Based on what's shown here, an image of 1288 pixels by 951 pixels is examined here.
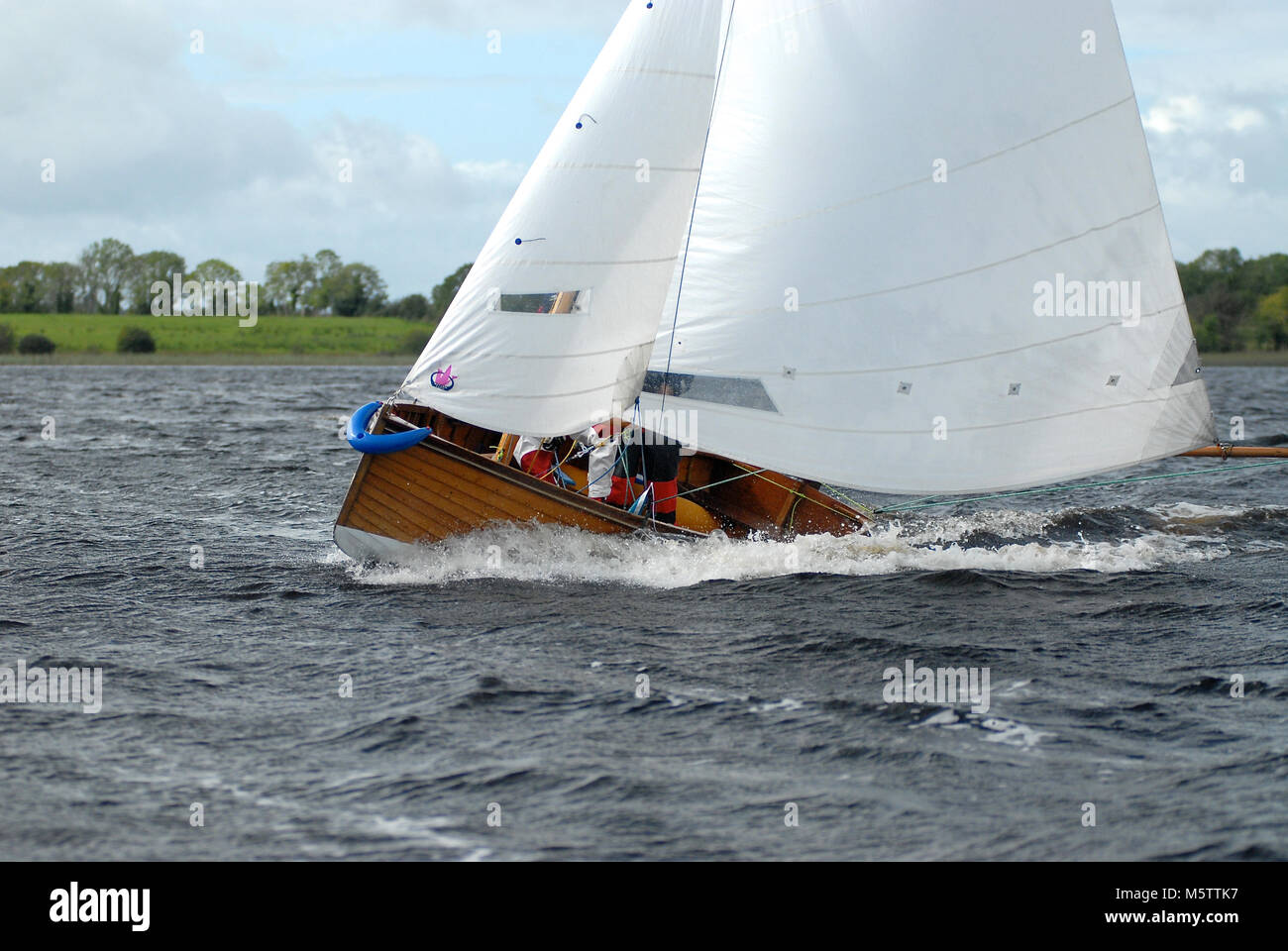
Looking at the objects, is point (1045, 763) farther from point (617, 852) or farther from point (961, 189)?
point (961, 189)

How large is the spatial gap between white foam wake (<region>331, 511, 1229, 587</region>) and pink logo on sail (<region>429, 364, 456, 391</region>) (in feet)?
4.50

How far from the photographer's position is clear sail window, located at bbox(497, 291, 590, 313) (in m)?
11.9

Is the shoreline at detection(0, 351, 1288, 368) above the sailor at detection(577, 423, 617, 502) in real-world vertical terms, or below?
above

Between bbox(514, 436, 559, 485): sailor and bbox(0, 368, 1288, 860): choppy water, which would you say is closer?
bbox(0, 368, 1288, 860): choppy water

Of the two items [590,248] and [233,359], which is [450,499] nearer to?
[590,248]

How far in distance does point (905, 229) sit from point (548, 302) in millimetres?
3170

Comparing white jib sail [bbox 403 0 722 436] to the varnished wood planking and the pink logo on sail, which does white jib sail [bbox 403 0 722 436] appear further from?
the varnished wood planking

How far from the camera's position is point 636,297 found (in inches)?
478

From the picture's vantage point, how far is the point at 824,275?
1163 centimetres

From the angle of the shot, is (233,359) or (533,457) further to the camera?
(233,359)

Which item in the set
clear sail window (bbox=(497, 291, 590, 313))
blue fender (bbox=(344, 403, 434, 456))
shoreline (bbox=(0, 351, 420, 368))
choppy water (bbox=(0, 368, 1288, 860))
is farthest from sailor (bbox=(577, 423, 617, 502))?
shoreline (bbox=(0, 351, 420, 368))

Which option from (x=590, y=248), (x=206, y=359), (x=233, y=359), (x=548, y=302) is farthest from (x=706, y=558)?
(x=233, y=359)
